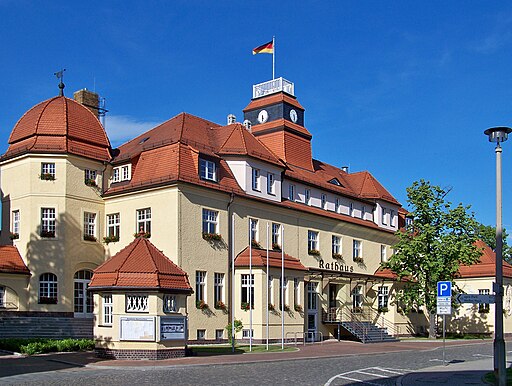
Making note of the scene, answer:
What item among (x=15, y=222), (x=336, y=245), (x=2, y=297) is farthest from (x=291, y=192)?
(x=2, y=297)

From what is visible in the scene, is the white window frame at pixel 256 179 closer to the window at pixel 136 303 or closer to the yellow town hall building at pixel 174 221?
the yellow town hall building at pixel 174 221

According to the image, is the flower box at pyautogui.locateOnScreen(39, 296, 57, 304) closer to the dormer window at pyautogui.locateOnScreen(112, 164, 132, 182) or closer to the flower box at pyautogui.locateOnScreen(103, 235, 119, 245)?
the flower box at pyautogui.locateOnScreen(103, 235, 119, 245)

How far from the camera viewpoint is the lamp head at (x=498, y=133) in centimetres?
1653

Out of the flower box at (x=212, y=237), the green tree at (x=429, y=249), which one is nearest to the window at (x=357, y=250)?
the green tree at (x=429, y=249)

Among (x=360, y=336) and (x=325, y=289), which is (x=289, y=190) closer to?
(x=325, y=289)

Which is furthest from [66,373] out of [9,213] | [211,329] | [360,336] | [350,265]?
[350,265]

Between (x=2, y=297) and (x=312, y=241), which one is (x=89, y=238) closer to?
(x=2, y=297)

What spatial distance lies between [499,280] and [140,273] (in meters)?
13.7

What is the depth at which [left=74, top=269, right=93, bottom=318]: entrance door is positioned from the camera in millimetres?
35094

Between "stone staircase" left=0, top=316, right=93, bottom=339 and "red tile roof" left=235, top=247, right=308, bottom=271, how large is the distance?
8255 millimetres

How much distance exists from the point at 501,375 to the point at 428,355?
14.8 metres

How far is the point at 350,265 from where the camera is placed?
4512 cm

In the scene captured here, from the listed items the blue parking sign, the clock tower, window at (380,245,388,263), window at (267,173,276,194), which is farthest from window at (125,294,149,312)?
window at (380,245,388,263)

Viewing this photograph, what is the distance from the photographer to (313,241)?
4203 centimetres
